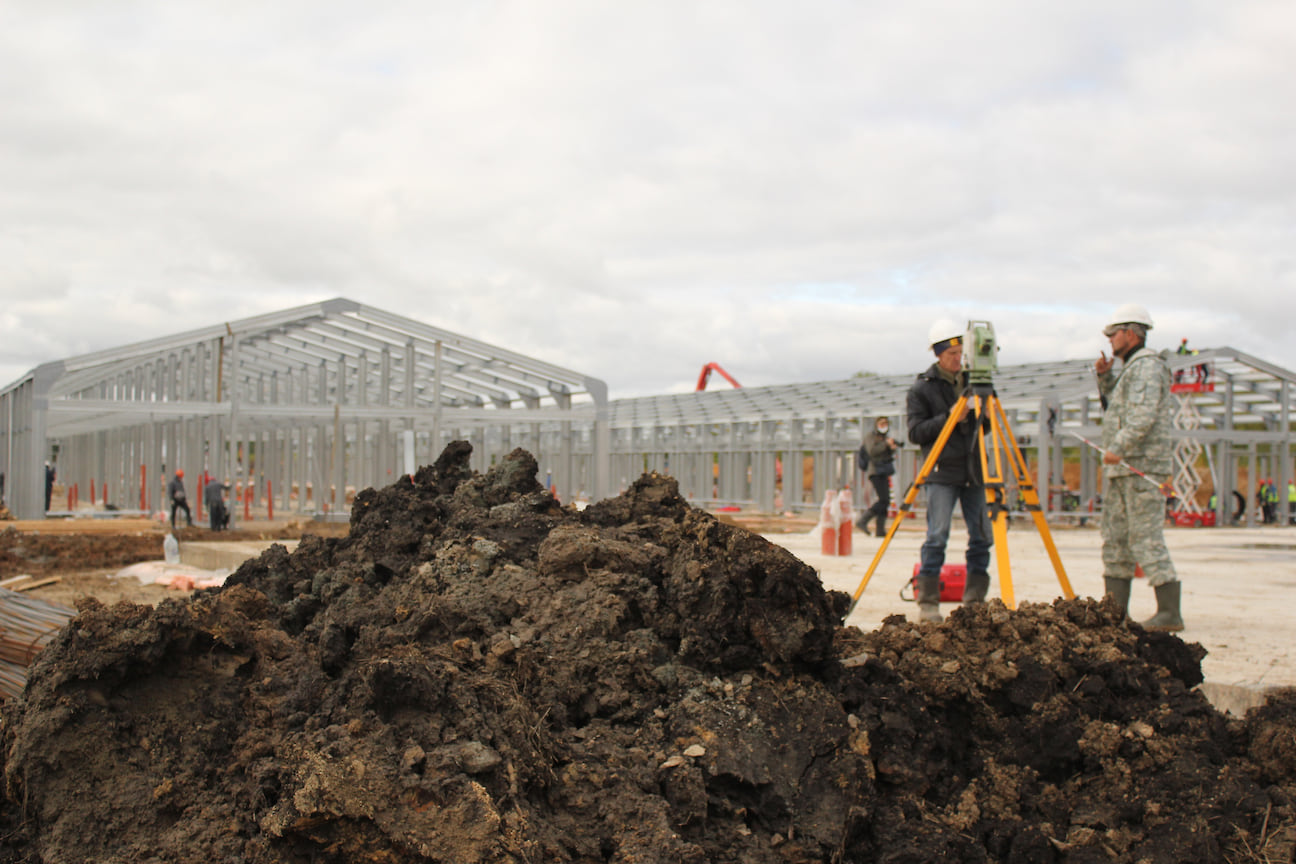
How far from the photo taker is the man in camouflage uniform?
5.59 m

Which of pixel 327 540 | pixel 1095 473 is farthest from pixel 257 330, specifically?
pixel 1095 473

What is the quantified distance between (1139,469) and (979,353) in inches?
48.8

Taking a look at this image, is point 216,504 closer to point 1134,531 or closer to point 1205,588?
point 1205,588

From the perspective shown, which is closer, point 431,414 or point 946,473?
point 946,473

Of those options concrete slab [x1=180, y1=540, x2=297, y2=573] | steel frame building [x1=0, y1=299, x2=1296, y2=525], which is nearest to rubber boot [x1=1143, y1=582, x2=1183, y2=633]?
concrete slab [x1=180, y1=540, x2=297, y2=573]

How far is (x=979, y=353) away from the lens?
565cm

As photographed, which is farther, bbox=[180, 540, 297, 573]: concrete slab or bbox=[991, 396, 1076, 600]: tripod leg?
bbox=[180, 540, 297, 573]: concrete slab

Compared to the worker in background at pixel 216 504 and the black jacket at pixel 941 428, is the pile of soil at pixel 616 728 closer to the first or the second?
the black jacket at pixel 941 428

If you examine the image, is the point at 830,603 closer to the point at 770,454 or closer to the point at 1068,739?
the point at 1068,739

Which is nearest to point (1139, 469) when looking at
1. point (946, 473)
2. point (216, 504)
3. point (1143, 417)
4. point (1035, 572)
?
point (1143, 417)

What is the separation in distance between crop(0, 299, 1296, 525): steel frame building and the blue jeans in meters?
13.6

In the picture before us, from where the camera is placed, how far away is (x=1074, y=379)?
21031mm

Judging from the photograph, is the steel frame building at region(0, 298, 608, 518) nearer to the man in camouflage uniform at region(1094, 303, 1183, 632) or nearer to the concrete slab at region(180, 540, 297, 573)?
the concrete slab at region(180, 540, 297, 573)

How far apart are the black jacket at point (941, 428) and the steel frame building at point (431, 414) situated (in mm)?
13473
